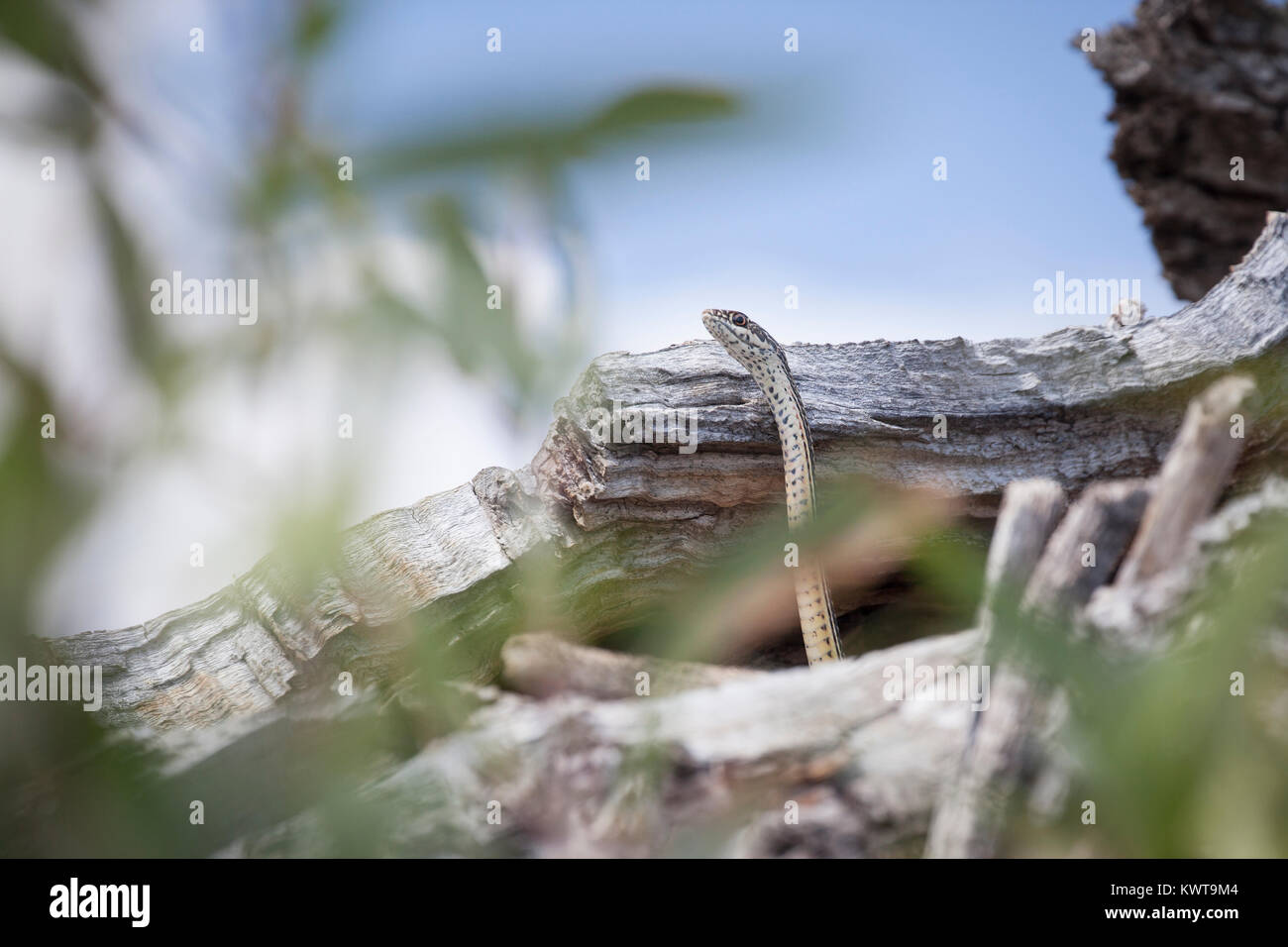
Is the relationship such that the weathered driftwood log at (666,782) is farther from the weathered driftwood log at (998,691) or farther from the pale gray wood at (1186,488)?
the pale gray wood at (1186,488)

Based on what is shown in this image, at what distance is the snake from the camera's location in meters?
3.47

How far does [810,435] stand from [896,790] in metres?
1.90

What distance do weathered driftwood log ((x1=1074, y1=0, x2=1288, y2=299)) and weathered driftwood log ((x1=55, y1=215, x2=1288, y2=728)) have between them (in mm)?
3437

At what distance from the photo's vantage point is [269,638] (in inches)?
130

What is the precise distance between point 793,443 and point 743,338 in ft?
1.54

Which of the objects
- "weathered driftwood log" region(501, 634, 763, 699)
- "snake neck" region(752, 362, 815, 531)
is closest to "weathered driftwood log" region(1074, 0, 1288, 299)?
"snake neck" region(752, 362, 815, 531)

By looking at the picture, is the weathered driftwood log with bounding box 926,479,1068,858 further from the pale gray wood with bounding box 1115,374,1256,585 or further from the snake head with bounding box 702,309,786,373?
the snake head with bounding box 702,309,786,373

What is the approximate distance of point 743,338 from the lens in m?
3.59

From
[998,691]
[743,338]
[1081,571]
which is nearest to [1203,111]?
[743,338]

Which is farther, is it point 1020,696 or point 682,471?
point 682,471

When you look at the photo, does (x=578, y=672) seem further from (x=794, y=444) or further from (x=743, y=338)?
(x=743, y=338)

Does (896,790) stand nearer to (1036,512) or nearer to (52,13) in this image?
(1036,512)

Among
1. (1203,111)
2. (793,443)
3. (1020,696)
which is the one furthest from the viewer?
(1203,111)
